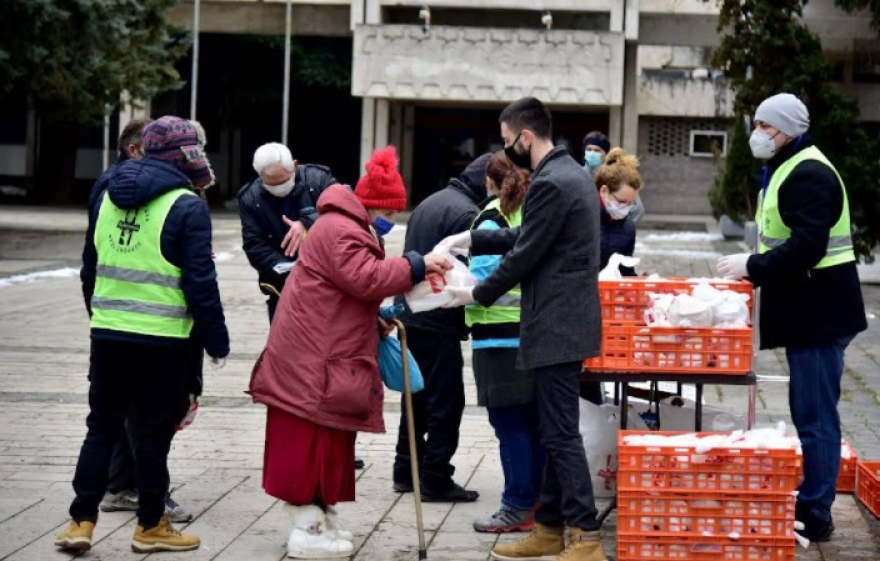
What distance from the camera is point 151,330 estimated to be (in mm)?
6812

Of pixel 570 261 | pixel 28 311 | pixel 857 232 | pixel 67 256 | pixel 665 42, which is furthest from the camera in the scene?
pixel 665 42

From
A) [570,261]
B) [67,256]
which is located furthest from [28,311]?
[570,261]

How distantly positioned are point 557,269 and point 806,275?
4.21 ft

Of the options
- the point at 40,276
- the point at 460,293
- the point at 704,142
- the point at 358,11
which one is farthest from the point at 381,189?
the point at 704,142

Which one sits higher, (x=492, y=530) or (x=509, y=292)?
(x=509, y=292)

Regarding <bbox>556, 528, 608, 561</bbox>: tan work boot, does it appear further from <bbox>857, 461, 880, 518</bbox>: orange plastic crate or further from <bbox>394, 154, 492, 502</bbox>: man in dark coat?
<bbox>857, 461, 880, 518</bbox>: orange plastic crate

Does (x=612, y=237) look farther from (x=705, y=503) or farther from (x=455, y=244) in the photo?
(x=705, y=503)

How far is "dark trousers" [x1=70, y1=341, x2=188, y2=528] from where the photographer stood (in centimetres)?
686

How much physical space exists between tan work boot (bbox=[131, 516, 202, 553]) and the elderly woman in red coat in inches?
17.9

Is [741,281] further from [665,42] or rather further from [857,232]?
[665,42]

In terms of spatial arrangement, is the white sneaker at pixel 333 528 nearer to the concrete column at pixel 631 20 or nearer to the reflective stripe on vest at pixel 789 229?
the reflective stripe on vest at pixel 789 229

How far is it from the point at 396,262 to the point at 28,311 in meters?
10.9

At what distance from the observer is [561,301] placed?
6617 millimetres

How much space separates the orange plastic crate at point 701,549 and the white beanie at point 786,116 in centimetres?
194
